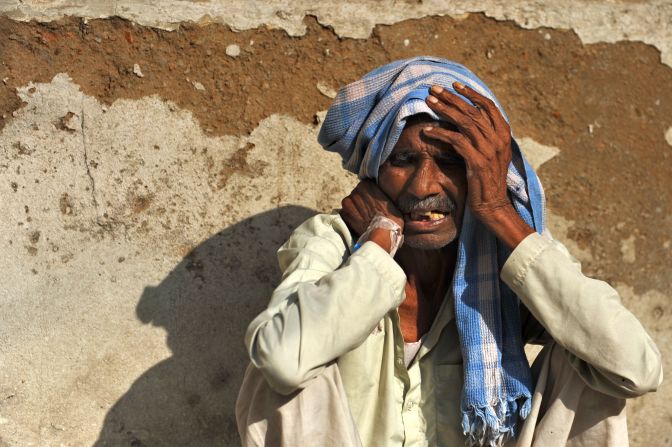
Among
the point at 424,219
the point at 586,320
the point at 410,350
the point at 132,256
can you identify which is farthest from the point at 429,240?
the point at 132,256

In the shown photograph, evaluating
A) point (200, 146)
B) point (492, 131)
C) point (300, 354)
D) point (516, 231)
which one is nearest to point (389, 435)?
point (300, 354)

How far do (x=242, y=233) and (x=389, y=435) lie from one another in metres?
1.09

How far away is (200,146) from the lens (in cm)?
323

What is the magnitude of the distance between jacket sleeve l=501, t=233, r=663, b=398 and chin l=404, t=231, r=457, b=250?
0.21m

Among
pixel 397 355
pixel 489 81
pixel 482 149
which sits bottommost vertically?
pixel 397 355

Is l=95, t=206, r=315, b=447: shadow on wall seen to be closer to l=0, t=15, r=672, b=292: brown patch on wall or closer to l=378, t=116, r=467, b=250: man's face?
l=0, t=15, r=672, b=292: brown patch on wall

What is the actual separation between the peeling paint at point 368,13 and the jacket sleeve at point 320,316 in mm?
1240

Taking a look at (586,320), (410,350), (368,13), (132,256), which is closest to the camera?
(586,320)

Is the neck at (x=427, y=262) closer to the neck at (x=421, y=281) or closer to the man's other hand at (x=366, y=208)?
the neck at (x=421, y=281)

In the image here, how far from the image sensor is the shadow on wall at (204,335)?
3.22m

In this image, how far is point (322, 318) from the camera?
2.21 m

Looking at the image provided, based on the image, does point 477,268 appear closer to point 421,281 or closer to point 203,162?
point 421,281

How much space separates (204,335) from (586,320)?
1527mm

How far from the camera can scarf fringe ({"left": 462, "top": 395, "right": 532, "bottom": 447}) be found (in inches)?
97.8
